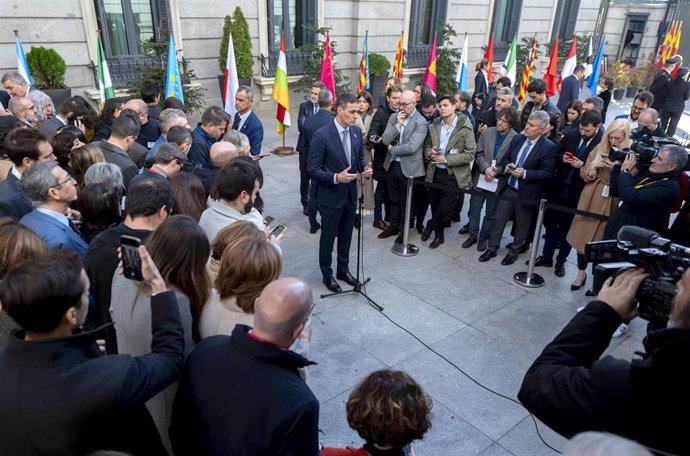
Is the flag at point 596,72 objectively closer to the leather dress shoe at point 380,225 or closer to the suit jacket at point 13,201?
the leather dress shoe at point 380,225

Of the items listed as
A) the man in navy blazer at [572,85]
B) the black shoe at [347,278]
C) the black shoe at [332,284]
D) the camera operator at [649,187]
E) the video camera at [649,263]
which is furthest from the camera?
the man in navy blazer at [572,85]

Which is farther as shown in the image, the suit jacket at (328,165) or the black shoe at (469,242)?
the black shoe at (469,242)

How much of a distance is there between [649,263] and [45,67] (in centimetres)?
1055

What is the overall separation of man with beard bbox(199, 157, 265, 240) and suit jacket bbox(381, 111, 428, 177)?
2.90 m

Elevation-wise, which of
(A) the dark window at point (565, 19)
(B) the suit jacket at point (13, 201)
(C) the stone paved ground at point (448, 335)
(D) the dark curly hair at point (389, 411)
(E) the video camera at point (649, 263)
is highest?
(A) the dark window at point (565, 19)

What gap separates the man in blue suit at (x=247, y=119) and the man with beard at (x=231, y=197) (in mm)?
3018

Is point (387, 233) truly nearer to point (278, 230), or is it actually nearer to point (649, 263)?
point (278, 230)

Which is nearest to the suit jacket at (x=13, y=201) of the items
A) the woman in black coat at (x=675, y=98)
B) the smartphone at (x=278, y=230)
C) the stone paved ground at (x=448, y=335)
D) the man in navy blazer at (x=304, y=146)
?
the smartphone at (x=278, y=230)

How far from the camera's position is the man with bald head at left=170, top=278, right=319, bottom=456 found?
181 cm

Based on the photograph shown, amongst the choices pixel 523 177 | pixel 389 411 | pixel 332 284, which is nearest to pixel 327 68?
pixel 523 177

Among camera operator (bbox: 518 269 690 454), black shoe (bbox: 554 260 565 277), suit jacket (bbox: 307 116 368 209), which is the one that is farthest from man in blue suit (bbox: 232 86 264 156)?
camera operator (bbox: 518 269 690 454)

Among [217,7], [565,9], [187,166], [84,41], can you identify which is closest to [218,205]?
[187,166]

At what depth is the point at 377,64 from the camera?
13.7 metres

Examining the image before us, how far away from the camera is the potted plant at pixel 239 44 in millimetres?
11438
